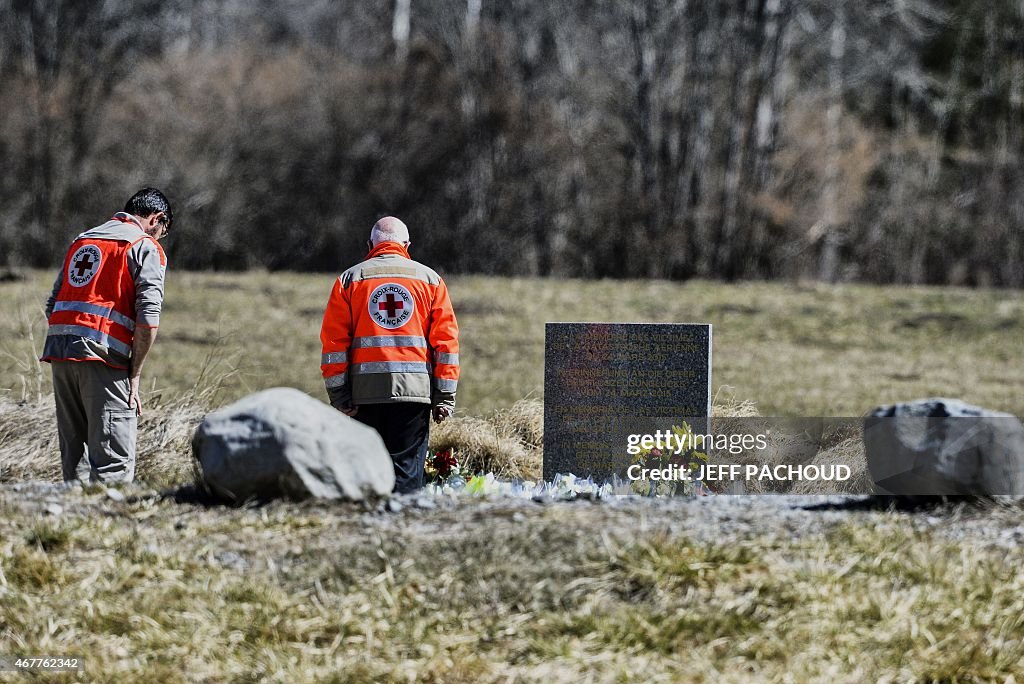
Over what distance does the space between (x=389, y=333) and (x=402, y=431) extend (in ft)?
1.83

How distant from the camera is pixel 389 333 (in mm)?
6832

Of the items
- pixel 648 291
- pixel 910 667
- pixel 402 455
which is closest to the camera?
pixel 910 667

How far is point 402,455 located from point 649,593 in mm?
2304

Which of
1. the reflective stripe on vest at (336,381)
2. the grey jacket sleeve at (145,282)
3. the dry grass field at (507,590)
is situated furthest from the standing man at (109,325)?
the reflective stripe on vest at (336,381)

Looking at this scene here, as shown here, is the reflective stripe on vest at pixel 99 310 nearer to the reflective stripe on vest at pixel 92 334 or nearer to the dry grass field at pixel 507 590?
the reflective stripe on vest at pixel 92 334

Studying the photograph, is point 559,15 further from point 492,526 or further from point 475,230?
point 492,526

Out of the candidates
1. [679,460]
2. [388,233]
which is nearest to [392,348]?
[388,233]

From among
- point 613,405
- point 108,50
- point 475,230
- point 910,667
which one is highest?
point 108,50

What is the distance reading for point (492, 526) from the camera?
18.6ft

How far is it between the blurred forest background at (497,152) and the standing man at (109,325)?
17713 millimetres

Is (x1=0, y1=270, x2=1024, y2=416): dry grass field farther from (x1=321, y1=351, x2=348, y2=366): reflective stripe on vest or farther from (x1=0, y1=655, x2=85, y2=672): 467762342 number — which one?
(x1=0, y1=655, x2=85, y2=672): 467762342 number

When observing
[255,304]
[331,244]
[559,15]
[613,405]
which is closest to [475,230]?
[331,244]

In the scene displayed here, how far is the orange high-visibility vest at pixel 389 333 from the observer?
6824mm

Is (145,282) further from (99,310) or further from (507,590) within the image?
(507,590)
